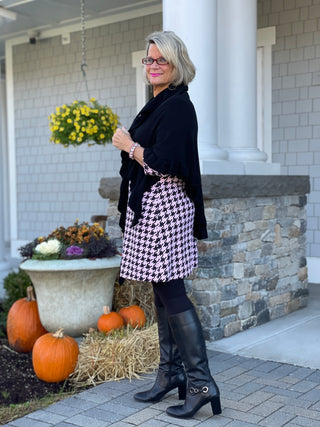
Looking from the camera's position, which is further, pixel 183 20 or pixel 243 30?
pixel 243 30


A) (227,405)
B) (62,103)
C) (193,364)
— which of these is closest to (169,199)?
(193,364)

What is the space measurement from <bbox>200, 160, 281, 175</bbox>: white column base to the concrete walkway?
1118 mm

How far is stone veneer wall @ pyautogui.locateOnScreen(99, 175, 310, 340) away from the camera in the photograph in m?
3.80

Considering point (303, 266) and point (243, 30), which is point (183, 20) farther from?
point (303, 266)

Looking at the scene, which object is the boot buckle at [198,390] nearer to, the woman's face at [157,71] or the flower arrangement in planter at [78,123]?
the woman's face at [157,71]

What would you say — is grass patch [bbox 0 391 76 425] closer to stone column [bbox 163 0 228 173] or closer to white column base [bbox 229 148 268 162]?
stone column [bbox 163 0 228 173]

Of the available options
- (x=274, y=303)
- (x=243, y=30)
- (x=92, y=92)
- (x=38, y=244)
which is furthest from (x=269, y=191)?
(x=92, y=92)

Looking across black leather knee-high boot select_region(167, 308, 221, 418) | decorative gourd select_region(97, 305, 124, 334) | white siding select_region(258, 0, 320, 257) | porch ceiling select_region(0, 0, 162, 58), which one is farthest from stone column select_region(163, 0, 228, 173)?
porch ceiling select_region(0, 0, 162, 58)

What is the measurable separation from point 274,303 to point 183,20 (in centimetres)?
212

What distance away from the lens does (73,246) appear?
3.85 m

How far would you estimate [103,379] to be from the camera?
3.12m

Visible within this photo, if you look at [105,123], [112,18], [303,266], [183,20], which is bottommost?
[303,266]

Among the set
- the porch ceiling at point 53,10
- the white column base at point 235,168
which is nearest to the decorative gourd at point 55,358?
the white column base at point 235,168

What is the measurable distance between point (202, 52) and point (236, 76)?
574 mm
